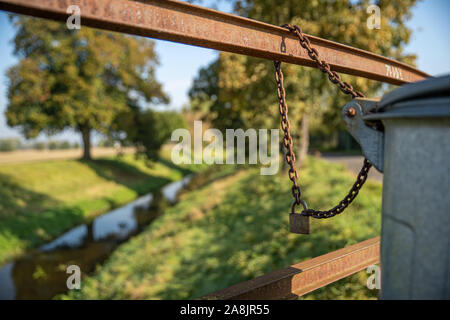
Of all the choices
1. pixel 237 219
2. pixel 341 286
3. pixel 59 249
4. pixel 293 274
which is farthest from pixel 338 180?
pixel 59 249

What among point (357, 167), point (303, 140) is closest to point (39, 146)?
point (303, 140)

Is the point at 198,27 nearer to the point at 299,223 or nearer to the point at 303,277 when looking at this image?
the point at 299,223

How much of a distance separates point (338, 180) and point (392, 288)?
29.9 feet

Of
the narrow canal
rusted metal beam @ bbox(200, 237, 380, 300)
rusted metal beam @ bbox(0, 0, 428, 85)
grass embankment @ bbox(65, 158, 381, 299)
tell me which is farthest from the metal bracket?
the narrow canal

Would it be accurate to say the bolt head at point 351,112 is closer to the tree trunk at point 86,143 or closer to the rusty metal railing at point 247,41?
the rusty metal railing at point 247,41

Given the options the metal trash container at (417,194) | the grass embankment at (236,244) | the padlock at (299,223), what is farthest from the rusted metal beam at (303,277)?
the grass embankment at (236,244)

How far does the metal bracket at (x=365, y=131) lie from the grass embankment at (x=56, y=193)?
1288 cm

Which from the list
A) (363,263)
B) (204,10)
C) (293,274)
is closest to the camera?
(204,10)

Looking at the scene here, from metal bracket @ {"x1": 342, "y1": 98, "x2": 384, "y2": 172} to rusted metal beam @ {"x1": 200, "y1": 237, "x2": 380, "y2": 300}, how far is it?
1.11 meters

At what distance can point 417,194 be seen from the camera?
1.21 m

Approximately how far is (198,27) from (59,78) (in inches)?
805

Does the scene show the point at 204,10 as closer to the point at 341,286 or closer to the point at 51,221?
the point at 341,286

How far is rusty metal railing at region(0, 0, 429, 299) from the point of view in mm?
1393

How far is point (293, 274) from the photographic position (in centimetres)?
221
